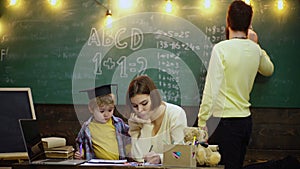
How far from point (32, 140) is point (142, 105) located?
0.77 metres

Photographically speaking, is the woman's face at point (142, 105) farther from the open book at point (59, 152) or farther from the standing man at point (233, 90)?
the open book at point (59, 152)

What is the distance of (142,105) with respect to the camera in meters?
2.89

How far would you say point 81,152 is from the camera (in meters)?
2.87

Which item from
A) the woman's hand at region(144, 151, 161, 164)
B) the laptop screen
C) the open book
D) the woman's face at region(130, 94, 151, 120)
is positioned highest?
the woman's face at region(130, 94, 151, 120)

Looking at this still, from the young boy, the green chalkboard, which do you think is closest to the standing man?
the young boy

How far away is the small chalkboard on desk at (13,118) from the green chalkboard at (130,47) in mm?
886

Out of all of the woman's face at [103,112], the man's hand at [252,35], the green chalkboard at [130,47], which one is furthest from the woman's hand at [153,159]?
the man's hand at [252,35]

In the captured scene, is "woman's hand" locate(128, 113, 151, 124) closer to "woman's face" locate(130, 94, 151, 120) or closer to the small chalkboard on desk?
"woman's face" locate(130, 94, 151, 120)

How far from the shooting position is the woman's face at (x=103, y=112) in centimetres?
302

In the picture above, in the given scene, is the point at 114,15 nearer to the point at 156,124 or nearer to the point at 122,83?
the point at 122,83

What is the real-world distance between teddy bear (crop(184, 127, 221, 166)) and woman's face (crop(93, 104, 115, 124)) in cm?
79

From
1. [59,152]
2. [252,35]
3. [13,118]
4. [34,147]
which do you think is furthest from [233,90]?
[13,118]

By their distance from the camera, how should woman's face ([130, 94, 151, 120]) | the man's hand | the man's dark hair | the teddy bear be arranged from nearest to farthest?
the teddy bear
woman's face ([130, 94, 151, 120])
the man's dark hair
the man's hand

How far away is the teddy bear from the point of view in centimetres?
232
